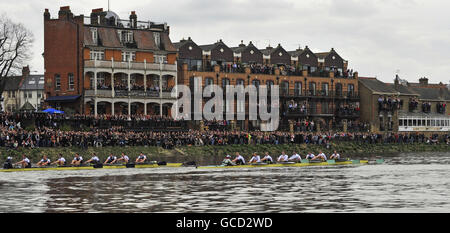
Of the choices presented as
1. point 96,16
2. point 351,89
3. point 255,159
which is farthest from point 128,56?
point 351,89

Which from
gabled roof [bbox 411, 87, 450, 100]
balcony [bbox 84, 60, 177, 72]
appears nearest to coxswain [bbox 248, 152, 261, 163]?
balcony [bbox 84, 60, 177, 72]

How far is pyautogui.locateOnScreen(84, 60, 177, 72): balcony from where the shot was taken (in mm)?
86000

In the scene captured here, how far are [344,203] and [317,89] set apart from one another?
232ft

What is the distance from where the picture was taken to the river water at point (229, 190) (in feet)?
123

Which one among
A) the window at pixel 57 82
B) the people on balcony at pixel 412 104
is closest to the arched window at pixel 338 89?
the people on balcony at pixel 412 104

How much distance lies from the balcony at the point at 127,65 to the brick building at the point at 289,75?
3.23 meters

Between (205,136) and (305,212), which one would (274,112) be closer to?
(205,136)

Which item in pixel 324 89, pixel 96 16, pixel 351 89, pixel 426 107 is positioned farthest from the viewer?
pixel 426 107

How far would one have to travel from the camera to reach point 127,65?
88.5 m

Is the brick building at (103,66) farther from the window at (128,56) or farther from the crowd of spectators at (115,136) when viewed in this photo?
the crowd of spectators at (115,136)

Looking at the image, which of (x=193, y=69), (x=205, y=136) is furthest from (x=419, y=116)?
(x=205, y=136)

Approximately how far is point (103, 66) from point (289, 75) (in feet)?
93.0

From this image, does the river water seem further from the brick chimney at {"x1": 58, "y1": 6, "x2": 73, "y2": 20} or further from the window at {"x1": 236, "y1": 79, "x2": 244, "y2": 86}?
the window at {"x1": 236, "y1": 79, "x2": 244, "y2": 86}

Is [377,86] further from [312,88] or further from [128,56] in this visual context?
[128,56]
